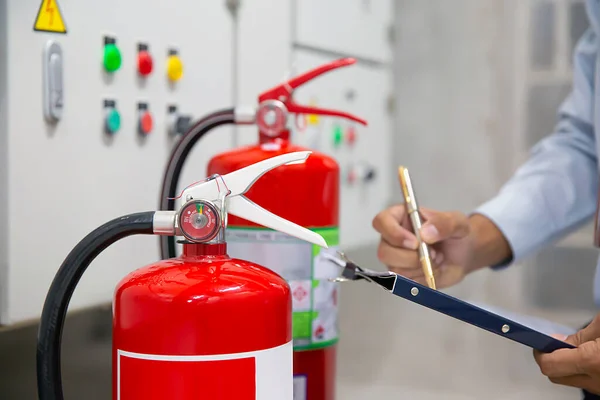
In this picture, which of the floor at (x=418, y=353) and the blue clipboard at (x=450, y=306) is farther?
the floor at (x=418, y=353)

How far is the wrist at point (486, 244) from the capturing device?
1015mm

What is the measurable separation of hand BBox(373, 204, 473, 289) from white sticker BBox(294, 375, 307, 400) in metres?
0.18

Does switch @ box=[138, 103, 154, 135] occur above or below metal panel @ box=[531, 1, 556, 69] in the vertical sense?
below

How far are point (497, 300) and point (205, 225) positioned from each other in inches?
75.1

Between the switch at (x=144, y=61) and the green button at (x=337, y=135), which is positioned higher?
the switch at (x=144, y=61)

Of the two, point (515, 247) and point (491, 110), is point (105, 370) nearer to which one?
point (515, 247)

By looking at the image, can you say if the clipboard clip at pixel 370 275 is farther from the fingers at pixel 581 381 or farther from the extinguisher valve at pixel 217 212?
the fingers at pixel 581 381

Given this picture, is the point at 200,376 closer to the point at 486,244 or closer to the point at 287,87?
the point at 287,87

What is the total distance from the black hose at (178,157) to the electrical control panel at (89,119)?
0.33 ft

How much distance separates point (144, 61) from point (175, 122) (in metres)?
0.11

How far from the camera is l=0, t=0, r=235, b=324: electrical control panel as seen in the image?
0.78 metres

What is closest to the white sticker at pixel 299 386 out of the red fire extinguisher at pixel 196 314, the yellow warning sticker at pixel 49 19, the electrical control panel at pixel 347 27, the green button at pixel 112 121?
the red fire extinguisher at pixel 196 314

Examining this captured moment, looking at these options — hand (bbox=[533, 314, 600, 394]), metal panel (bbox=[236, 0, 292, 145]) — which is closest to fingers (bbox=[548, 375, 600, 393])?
hand (bbox=[533, 314, 600, 394])

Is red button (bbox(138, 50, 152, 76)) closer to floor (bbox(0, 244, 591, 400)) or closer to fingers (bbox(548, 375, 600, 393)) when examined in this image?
floor (bbox(0, 244, 591, 400))
